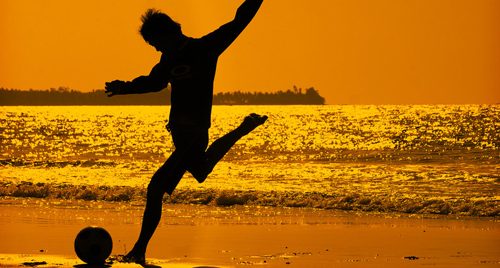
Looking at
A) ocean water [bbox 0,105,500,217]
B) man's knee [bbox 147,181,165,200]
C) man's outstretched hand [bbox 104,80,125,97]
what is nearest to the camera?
man's outstretched hand [bbox 104,80,125,97]

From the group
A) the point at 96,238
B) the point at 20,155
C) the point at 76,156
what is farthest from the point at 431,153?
the point at 96,238

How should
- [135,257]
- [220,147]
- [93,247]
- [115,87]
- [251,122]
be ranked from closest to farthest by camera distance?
[115,87] → [135,257] → [220,147] → [93,247] → [251,122]

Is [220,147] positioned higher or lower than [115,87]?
lower

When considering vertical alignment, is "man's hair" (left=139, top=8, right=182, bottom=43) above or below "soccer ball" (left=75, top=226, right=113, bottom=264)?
above

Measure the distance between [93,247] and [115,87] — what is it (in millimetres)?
1682

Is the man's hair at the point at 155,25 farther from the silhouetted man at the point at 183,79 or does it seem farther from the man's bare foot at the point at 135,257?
the man's bare foot at the point at 135,257

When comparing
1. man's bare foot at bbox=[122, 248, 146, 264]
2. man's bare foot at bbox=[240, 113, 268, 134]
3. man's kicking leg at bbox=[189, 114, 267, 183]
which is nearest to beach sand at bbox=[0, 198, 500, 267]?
man's bare foot at bbox=[122, 248, 146, 264]

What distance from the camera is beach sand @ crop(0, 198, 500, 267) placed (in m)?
9.63

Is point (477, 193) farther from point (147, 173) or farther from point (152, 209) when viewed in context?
point (152, 209)

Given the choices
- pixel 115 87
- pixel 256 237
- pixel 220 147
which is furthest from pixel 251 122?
pixel 256 237

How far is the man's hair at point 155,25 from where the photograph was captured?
7.62 meters

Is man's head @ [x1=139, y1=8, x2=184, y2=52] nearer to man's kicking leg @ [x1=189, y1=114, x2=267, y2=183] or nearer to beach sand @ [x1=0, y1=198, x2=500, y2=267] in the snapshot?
man's kicking leg @ [x1=189, y1=114, x2=267, y2=183]

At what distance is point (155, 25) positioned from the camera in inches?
300

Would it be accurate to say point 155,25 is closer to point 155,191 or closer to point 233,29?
point 233,29
